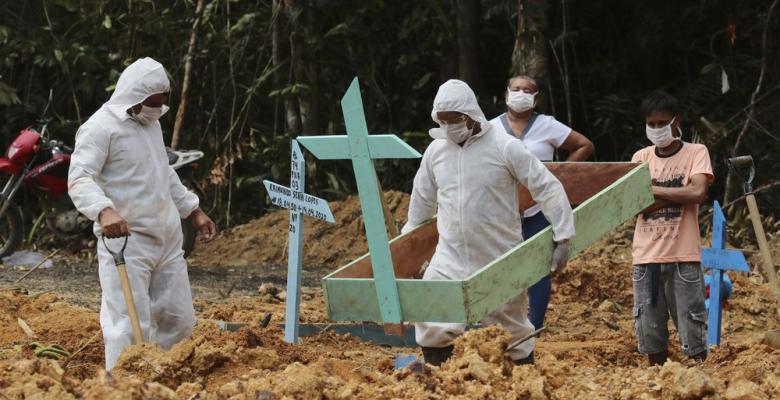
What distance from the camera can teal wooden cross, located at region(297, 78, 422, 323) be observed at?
5621 mm

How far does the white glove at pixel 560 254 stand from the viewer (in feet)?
19.3

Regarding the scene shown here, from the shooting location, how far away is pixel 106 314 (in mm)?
6098

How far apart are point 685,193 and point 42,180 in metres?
6.94

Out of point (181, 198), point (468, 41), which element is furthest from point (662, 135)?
point (468, 41)

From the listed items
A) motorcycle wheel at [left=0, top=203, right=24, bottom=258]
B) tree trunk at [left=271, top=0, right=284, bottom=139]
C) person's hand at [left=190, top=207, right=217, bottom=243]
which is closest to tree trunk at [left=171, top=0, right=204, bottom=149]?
tree trunk at [left=271, top=0, right=284, bottom=139]

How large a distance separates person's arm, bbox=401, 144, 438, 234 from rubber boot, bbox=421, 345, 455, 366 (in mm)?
692

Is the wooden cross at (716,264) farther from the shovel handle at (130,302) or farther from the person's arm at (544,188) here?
the shovel handle at (130,302)

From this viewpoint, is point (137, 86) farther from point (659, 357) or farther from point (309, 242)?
point (309, 242)

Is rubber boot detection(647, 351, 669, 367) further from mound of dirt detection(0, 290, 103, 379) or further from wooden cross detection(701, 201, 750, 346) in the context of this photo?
mound of dirt detection(0, 290, 103, 379)

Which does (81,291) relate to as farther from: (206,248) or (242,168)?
(242,168)

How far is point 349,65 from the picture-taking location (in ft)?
46.6

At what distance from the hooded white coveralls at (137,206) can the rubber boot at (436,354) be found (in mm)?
1186

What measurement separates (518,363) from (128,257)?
190cm

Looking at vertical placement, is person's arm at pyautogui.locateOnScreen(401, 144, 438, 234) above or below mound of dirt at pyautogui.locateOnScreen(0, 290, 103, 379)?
above
